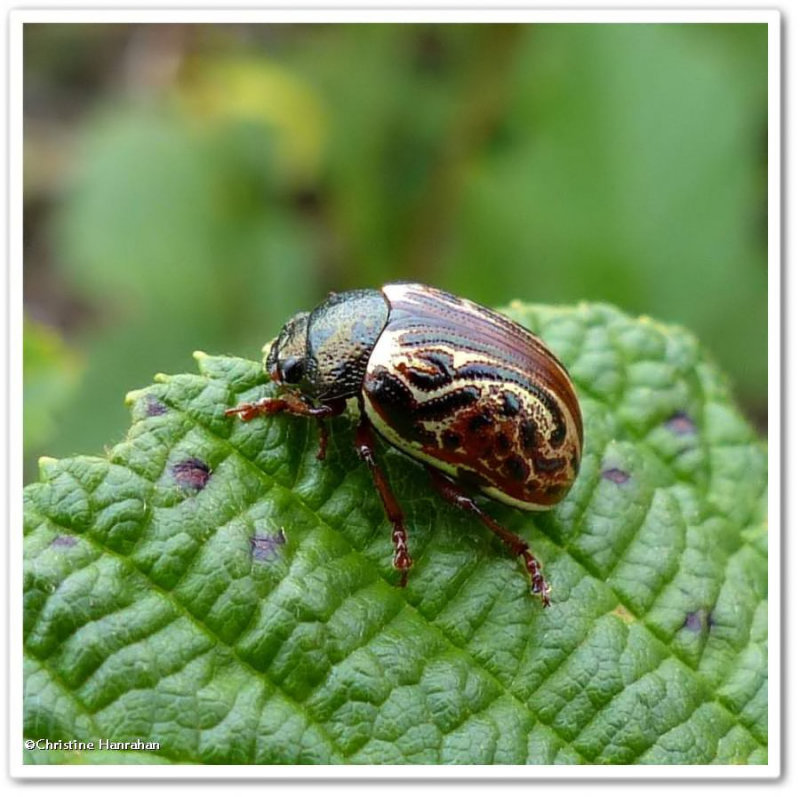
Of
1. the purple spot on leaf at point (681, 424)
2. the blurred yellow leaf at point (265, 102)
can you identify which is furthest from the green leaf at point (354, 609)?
the blurred yellow leaf at point (265, 102)

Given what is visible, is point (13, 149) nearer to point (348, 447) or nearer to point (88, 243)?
point (348, 447)

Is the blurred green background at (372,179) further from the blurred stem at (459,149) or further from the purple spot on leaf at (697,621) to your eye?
the purple spot on leaf at (697,621)

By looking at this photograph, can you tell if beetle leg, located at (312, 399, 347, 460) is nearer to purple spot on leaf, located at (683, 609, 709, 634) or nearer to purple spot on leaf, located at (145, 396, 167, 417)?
purple spot on leaf, located at (145, 396, 167, 417)

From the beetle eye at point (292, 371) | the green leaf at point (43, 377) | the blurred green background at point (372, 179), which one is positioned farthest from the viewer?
the blurred green background at point (372, 179)

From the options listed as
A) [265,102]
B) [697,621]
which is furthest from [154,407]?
[265,102]
